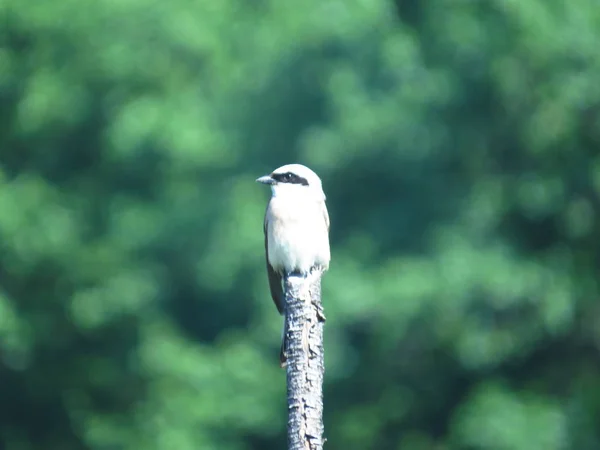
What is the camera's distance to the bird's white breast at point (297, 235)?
19.9 feet

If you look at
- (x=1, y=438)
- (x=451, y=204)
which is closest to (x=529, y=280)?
(x=451, y=204)

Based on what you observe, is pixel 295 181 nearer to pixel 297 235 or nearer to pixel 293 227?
pixel 293 227

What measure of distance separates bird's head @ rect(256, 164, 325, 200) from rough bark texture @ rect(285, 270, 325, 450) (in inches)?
64.4

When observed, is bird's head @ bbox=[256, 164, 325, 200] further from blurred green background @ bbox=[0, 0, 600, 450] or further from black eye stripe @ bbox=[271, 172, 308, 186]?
blurred green background @ bbox=[0, 0, 600, 450]

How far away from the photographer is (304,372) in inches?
186

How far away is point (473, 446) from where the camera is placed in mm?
12672

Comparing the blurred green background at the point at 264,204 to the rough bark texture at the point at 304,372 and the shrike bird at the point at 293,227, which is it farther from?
the rough bark texture at the point at 304,372

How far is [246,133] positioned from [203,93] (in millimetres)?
1057

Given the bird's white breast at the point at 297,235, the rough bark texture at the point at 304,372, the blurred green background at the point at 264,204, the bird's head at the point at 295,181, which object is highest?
the blurred green background at the point at 264,204

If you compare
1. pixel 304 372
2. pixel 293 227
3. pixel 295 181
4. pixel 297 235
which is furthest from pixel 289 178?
pixel 304 372

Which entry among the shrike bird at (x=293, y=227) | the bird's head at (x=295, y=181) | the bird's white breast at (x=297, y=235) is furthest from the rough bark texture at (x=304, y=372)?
the bird's head at (x=295, y=181)

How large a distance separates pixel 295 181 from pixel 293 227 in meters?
0.41

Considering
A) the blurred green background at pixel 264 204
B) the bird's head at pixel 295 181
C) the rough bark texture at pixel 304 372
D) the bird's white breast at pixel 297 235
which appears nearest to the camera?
the rough bark texture at pixel 304 372

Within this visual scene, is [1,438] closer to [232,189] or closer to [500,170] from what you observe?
[232,189]
